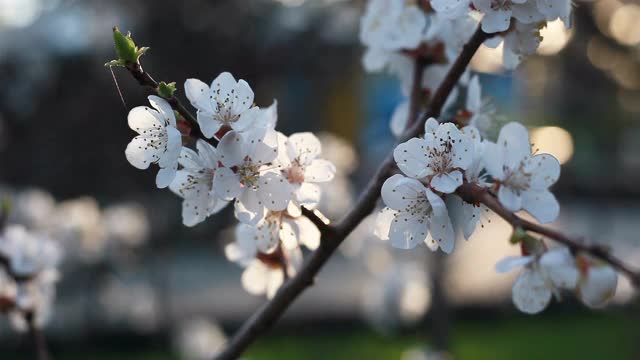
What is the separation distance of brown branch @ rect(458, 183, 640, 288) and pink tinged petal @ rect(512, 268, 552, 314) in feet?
0.20

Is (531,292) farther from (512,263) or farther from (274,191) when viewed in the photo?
(274,191)

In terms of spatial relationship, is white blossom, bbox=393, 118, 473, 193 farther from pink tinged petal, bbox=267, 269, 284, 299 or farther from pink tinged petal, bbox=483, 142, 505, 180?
pink tinged petal, bbox=267, 269, 284, 299

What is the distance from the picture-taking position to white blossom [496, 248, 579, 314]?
3.34ft

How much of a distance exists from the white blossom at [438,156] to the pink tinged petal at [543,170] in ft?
0.41

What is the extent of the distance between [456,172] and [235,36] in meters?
6.63

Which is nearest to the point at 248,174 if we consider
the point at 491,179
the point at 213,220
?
the point at 491,179

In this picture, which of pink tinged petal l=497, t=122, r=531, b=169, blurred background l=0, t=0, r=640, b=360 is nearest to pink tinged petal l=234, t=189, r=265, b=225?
pink tinged petal l=497, t=122, r=531, b=169

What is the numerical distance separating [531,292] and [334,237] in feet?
0.94

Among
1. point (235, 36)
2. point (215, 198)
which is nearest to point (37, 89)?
point (235, 36)

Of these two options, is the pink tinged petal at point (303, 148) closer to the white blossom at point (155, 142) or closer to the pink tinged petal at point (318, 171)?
the pink tinged petal at point (318, 171)

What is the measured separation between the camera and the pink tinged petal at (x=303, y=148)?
3.28 ft

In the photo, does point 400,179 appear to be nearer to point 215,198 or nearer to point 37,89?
point 215,198

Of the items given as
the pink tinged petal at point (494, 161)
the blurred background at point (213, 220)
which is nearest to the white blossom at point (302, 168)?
the pink tinged petal at point (494, 161)

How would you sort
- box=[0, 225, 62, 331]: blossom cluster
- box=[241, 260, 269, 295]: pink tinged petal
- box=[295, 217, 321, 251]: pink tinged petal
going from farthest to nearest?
box=[0, 225, 62, 331]: blossom cluster < box=[241, 260, 269, 295]: pink tinged petal < box=[295, 217, 321, 251]: pink tinged petal
